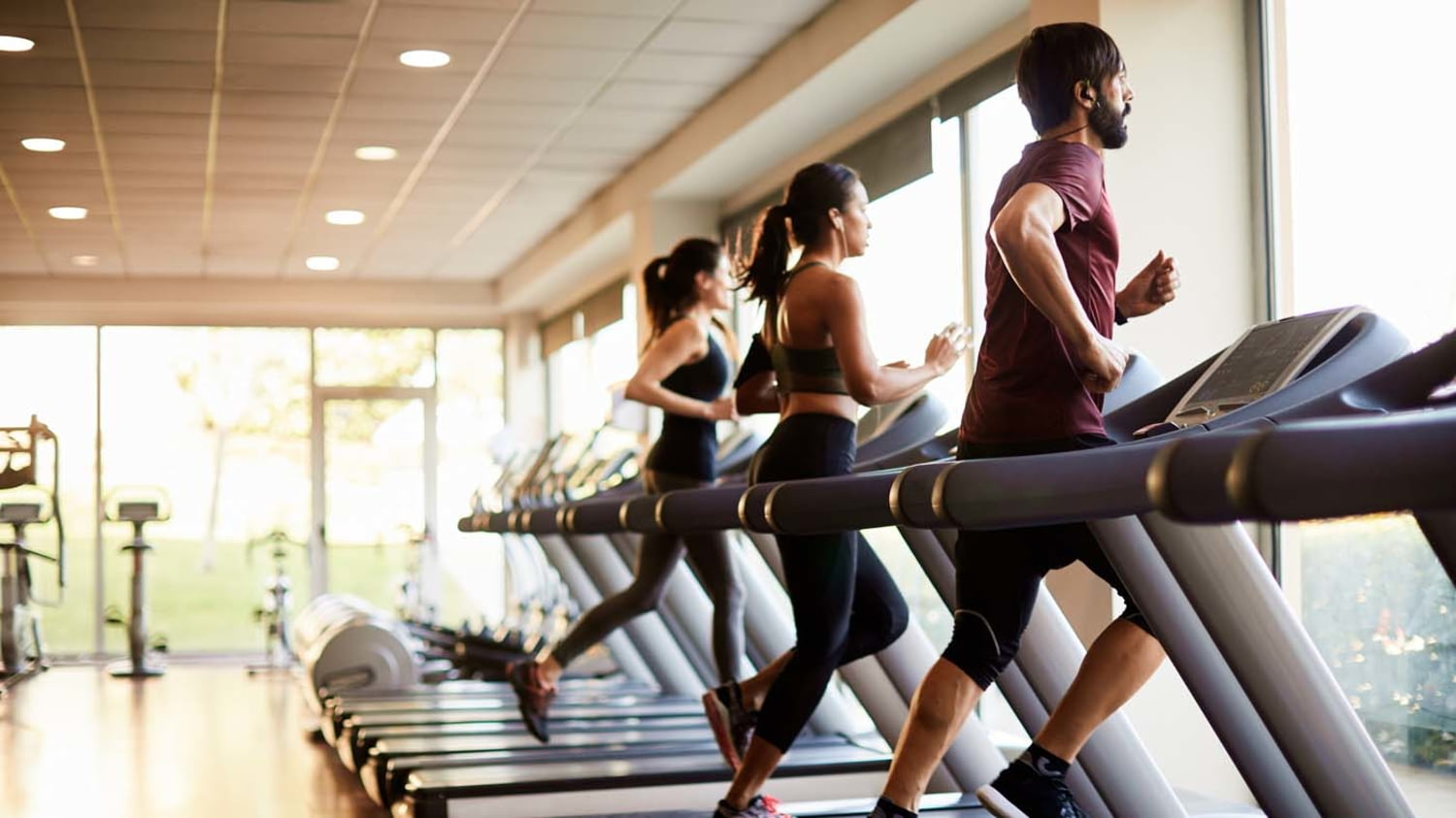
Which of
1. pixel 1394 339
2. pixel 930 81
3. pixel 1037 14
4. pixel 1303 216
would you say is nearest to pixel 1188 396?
pixel 1394 339

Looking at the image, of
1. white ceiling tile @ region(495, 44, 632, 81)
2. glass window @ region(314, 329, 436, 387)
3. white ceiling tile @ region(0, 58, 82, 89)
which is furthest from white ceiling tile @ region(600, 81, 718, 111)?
glass window @ region(314, 329, 436, 387)

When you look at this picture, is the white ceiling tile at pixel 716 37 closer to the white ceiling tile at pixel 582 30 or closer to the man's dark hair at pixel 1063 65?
the white ceiling tile at pixel 582 30

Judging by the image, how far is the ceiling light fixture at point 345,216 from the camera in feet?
28.0

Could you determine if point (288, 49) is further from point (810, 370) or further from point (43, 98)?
point (810, 370)

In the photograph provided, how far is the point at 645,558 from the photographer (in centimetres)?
416

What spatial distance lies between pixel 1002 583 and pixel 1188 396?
1.15 feet

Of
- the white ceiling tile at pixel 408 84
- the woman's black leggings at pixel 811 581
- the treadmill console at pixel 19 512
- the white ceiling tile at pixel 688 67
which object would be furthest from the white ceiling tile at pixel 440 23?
the treadmill console at pixel 19 512

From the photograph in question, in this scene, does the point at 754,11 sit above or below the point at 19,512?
above

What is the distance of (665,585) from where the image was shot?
4195 millimetres

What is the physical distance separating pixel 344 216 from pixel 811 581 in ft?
21.1

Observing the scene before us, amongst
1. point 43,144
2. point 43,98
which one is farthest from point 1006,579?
point 43,144

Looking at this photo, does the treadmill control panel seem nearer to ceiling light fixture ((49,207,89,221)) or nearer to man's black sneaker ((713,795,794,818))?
man's black sneaker ((713,795,794,818))

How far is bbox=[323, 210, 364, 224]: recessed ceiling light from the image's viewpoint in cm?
852

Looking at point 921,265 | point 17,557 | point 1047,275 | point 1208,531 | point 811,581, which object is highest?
point 921,265
